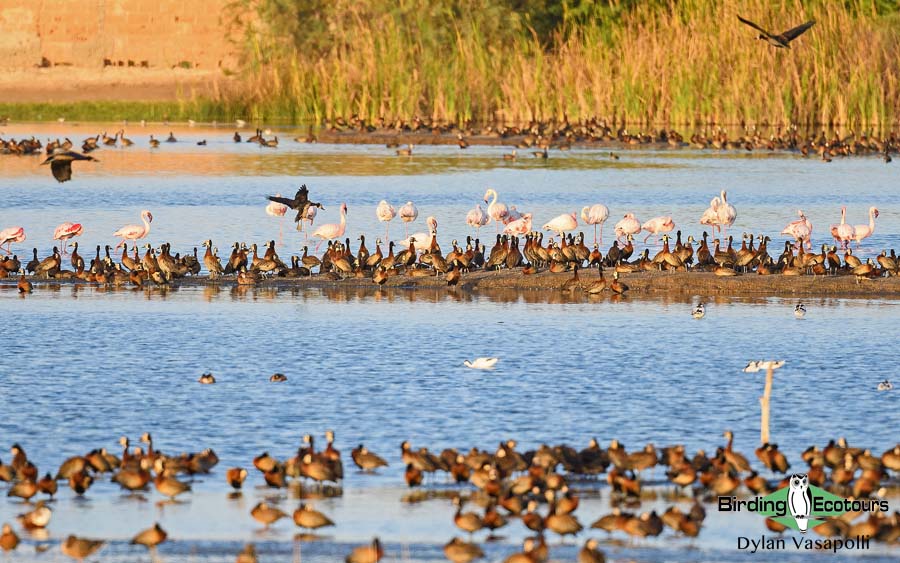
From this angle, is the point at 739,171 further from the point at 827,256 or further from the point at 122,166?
the point at 827,256

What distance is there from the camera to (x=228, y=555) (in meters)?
11.4

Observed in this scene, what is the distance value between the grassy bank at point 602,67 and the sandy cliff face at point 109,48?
17520 millimetres

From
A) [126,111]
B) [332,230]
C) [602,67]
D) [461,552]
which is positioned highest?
[602,67]

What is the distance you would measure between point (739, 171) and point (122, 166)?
1714cm

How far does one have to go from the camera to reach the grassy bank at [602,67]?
5191 cm

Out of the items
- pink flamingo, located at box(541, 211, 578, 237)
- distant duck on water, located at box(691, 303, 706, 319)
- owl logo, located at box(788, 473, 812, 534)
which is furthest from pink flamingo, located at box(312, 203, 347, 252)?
owl logo, located at box(788, 473, 812, 534)

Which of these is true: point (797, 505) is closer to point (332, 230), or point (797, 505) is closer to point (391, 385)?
point (391, 385)

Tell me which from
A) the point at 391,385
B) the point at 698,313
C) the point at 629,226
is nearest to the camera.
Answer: the point at 391,385

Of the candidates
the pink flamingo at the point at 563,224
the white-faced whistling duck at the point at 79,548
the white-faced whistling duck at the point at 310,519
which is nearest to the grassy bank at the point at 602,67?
the pink flamingo at the point at 563,224

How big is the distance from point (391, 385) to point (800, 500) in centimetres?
583

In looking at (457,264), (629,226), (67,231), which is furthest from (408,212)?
(67,231)

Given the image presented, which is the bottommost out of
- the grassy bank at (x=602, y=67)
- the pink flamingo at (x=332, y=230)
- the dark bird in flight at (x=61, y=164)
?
the pink flamingo at (x=332, y=230)

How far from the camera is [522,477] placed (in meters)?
12.6

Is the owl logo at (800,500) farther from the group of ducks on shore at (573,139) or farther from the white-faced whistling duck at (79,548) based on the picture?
the group of ducks on shore at (573,139)
